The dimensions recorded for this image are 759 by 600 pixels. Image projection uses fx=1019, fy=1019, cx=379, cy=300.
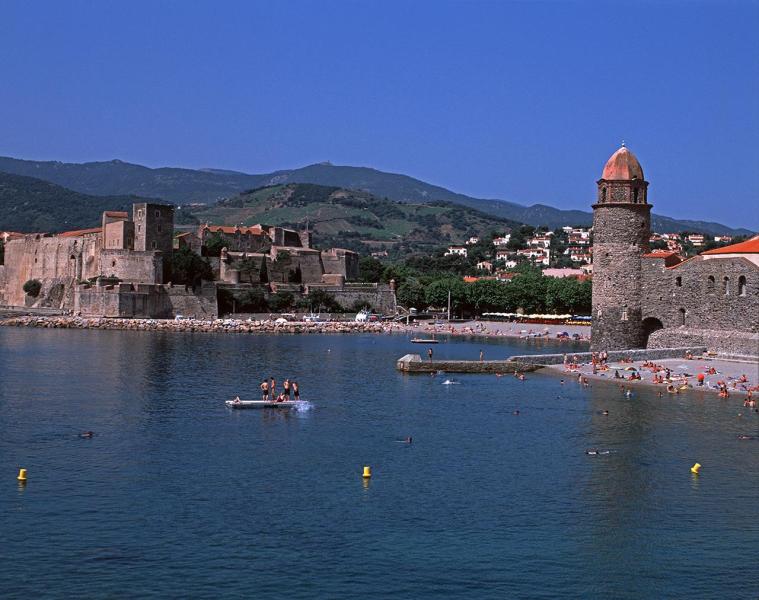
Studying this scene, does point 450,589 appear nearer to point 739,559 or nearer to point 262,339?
point 739,559

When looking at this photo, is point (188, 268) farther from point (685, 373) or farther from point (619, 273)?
point (685, 373)

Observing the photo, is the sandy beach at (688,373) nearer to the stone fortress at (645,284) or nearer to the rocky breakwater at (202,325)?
the stone fortress at (645,284)

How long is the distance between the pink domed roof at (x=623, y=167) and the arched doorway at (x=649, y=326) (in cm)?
524

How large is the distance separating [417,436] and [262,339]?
3430cm

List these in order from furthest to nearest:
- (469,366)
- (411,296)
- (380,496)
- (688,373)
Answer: (411,296) → (469,366) → (688,373) → (380,496)

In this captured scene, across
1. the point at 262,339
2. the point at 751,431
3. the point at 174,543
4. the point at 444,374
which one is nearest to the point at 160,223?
the point at 262,339

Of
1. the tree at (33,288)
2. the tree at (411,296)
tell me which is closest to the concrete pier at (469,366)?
the tree at (411,296)

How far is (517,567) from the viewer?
530 inches

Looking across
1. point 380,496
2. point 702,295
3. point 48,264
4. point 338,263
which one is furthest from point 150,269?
point 380,496

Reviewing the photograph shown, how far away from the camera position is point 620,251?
3669 cm

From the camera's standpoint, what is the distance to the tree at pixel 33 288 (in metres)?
75.6

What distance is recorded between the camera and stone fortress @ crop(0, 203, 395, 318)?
6744cm

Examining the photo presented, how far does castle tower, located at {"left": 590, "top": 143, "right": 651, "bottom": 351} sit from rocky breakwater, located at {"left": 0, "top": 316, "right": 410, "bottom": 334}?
2843 cm

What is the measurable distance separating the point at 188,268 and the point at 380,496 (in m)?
54.8
